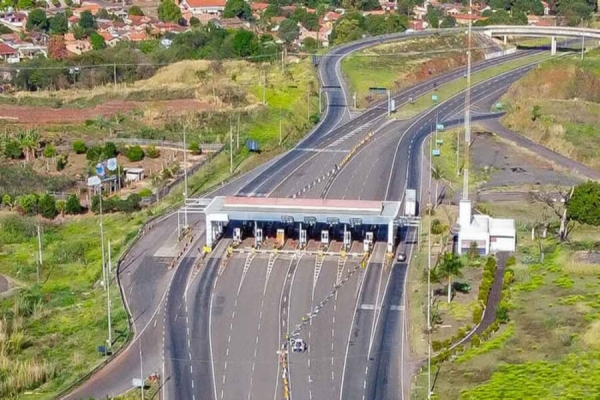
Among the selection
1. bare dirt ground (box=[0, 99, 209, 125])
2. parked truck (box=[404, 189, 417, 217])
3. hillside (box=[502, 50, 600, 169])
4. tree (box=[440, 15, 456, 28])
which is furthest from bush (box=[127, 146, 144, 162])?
tree (box=[440, 15, 456, 28])

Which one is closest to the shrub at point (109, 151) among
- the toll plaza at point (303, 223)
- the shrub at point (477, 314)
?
the toll plaza at point (303, 223)

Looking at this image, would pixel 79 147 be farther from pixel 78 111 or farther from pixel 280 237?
pixel 280 237

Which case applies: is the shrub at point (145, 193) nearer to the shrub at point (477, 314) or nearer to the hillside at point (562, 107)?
the shrub at point (477, 314)

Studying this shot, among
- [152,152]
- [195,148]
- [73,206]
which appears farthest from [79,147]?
[73,206]

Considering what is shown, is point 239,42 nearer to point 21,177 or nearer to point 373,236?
point 21,177

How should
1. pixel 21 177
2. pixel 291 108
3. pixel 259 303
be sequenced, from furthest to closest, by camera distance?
pixel 291 108 < pixel 21 177 < pixel 259 303

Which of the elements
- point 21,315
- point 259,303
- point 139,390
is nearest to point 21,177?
point 21,315

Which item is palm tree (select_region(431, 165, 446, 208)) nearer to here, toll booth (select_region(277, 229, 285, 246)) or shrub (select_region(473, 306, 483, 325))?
toll booth (select_region(277, 229, 285, 246))
